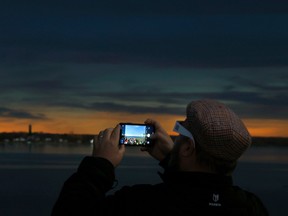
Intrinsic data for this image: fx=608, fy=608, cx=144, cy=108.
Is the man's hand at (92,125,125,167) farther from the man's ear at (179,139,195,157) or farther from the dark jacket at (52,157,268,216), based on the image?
the man's ear at (179,139,195,157)

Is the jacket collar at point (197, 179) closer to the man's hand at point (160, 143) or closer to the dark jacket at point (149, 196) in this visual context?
the dark jacket at point (149, 196)

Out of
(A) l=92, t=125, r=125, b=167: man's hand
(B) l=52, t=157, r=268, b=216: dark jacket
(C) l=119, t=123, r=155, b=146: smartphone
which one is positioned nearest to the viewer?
(B) l=52, t=157, r=268, b=216: dark jacket

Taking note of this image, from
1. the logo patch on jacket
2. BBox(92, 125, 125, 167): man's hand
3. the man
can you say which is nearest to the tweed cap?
the man

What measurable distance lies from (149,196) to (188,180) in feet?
0.35

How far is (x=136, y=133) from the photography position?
6.03 feet

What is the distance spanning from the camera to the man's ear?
156 centimetres

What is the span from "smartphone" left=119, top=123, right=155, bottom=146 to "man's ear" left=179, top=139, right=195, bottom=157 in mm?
241

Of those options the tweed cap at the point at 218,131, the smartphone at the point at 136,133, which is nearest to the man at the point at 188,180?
the tweed cap at the point at 218,131

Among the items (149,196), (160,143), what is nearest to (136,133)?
(160,143)

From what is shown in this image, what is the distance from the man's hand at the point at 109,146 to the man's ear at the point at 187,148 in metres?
0.17

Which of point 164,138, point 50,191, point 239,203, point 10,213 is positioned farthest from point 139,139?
point 50,191

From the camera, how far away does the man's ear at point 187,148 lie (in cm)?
156

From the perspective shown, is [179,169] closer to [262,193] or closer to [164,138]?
[164,138]

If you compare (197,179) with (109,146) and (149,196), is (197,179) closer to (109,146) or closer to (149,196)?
(149,196)
